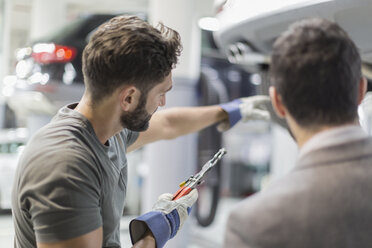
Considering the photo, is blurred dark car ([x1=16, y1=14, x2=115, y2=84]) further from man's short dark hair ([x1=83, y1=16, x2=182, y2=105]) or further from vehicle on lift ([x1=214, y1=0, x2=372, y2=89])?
man's short dark hair ([x1=83, y1=16, x2=182, y2=105])

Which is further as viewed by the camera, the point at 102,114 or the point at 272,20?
the point at 272,20

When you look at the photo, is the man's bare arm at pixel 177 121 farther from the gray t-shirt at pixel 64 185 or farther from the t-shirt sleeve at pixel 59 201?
the t-shirt sleeve at pixel 59 201

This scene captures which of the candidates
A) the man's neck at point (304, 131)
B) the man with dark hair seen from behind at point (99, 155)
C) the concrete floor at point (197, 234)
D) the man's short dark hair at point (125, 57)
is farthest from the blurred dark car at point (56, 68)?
the man's neck at point (304, 131)

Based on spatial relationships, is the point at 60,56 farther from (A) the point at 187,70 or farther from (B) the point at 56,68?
(A) the point at 187,70

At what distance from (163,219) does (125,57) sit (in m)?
0.47

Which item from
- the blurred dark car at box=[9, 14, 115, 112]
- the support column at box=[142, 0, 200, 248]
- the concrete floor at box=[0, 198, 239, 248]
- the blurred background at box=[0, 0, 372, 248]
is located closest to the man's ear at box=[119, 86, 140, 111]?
the blurred background at box=[0, 0, 372, 248]

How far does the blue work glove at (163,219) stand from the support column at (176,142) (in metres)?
1.46

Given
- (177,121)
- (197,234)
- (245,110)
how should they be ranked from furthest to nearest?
(197,234), (245,110), (177,121)

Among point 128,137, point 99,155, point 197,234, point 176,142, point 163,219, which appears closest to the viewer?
point 99,155

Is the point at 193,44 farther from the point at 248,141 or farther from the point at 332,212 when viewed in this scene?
the point at 248,141

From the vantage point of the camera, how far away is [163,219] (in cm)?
120

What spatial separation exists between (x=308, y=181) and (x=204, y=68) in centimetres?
303

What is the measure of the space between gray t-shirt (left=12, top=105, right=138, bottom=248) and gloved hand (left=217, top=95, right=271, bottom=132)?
703 millimetres

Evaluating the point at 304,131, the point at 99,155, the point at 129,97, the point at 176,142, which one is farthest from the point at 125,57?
the point at 176,142
